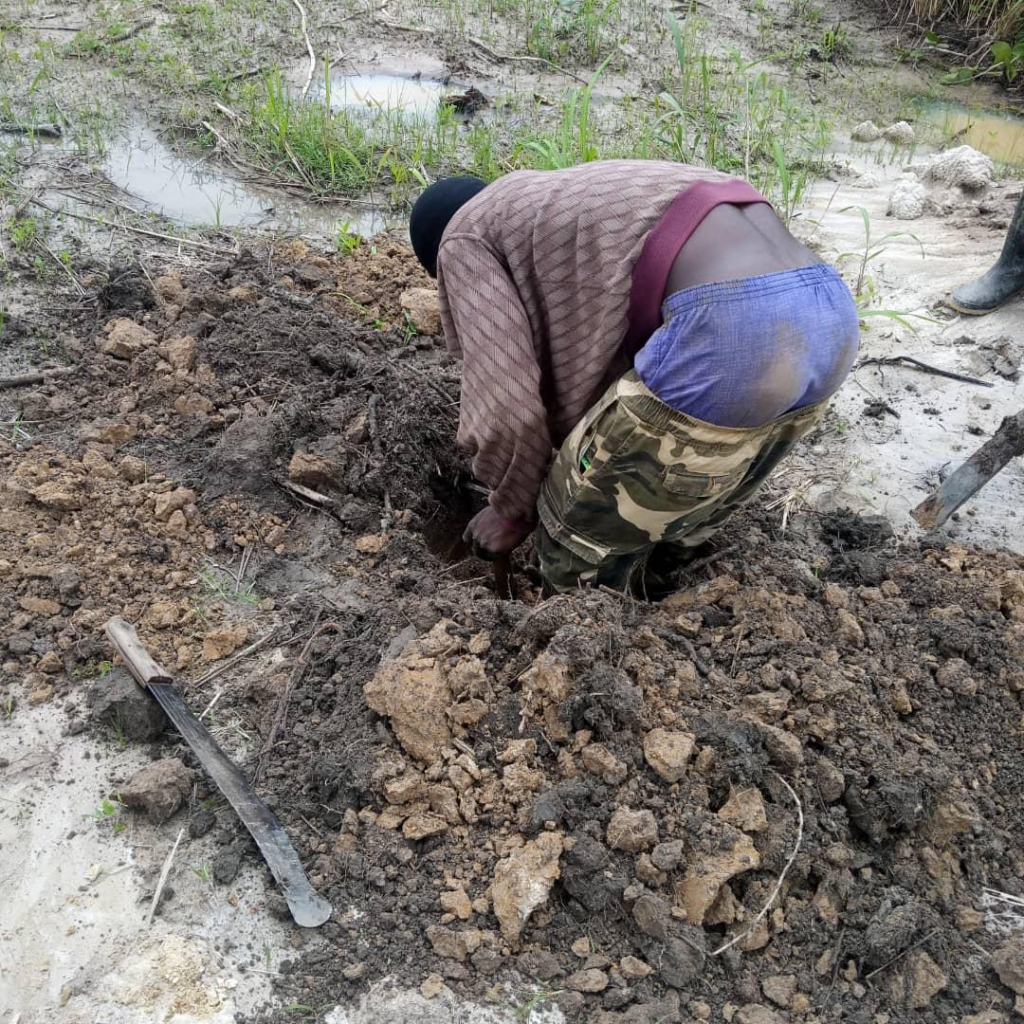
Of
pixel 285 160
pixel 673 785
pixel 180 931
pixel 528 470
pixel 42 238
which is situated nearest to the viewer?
pixel 180 931

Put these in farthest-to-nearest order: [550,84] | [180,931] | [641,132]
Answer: [550,84] < [641,132] < [180,931]

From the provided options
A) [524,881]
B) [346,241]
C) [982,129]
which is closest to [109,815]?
[524,881]

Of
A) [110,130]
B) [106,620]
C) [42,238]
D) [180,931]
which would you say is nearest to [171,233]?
[42,238]

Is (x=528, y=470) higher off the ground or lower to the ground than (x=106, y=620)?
higher

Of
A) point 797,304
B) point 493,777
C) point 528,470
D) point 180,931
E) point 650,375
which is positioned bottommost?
point 180,931

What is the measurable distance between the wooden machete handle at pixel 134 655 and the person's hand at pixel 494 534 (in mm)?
986

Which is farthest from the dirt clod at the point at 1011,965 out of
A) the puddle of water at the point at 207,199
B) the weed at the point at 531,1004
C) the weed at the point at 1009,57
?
the weed at the point at 1009,57

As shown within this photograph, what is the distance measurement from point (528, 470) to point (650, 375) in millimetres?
519

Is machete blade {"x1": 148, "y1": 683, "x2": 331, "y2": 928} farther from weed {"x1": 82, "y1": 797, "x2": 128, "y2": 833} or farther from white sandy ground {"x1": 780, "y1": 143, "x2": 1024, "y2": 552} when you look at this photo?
white sandy ground {"x1": 780, "y1": 143, "x2": 1024, "y2": 552}

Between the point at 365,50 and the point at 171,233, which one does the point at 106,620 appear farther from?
the point at 365,50

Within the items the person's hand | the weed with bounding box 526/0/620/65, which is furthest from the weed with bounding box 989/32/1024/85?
the person's hand

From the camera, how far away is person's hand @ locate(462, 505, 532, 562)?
276 centimetres

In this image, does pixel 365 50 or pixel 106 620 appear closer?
pixel 106 620

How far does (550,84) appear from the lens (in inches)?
232
